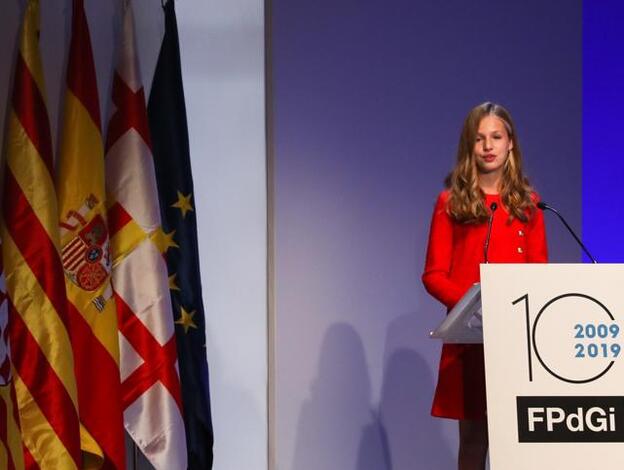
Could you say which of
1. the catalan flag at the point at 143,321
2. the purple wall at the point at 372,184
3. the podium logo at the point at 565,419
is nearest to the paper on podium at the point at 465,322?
the podium logo at the point at 565,419

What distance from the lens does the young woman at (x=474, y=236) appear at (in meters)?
3.31

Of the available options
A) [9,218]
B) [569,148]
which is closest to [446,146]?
[569,148]

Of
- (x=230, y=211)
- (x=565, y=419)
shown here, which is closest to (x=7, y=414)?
(x=230, y=211)

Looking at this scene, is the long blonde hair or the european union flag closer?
the long blonde hair

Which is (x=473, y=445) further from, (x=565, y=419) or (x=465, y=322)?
(x=565, y=419)

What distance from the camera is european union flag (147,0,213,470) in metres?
3.71

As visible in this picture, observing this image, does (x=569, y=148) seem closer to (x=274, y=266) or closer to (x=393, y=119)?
(x=393, y=119)

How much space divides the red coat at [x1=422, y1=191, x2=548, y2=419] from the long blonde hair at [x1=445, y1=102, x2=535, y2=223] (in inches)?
1.2

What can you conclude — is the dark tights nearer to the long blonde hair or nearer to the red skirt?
the red skirt

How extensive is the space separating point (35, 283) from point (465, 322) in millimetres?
1267

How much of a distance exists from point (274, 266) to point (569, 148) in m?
1.45

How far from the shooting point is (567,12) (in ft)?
15.6

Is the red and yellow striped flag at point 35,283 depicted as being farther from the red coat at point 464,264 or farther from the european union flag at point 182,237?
the red coat at point 464,264

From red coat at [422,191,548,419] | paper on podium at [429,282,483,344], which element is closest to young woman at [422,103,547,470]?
red coat at [422,191,548,419]
